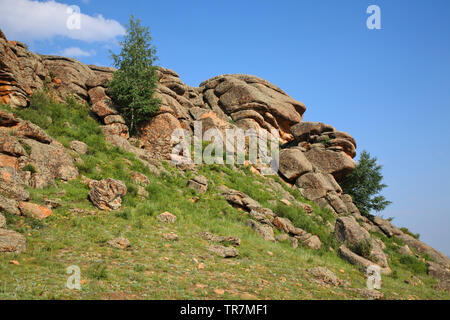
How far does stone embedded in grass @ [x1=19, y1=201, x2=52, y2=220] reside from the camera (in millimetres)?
10297

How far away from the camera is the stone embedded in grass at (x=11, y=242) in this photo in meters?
8.02

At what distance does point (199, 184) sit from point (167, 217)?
5879 mm

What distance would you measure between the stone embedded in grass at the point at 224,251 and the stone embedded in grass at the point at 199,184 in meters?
7.44

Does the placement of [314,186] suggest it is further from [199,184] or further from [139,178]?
[139,178]

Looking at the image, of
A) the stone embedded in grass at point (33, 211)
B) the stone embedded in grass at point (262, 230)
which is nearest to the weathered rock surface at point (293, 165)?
the stone embedded in grass at point (262, 230)

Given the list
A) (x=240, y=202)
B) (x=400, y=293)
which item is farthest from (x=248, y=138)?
(x=400, y=293)

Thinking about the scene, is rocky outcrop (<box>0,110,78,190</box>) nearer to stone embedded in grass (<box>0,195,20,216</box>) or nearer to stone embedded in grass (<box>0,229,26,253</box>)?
stone embedded in grass (<box>0,195,20,216</box>)

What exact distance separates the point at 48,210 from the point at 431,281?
21.7 metres

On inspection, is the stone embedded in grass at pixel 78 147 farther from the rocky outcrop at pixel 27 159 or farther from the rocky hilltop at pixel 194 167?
the rocky outcrop at pixel 27 159

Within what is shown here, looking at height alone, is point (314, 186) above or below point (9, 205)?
above

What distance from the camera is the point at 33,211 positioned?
10.4 meters

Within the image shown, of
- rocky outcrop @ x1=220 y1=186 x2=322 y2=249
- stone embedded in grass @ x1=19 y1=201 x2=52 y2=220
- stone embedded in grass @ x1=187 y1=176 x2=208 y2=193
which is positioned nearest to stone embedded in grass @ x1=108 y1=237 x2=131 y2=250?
stone embedded in grass @ x1=19 y1=201 x2=52 y2=220

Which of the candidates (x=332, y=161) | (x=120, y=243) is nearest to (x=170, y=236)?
(x=120, y=243)
